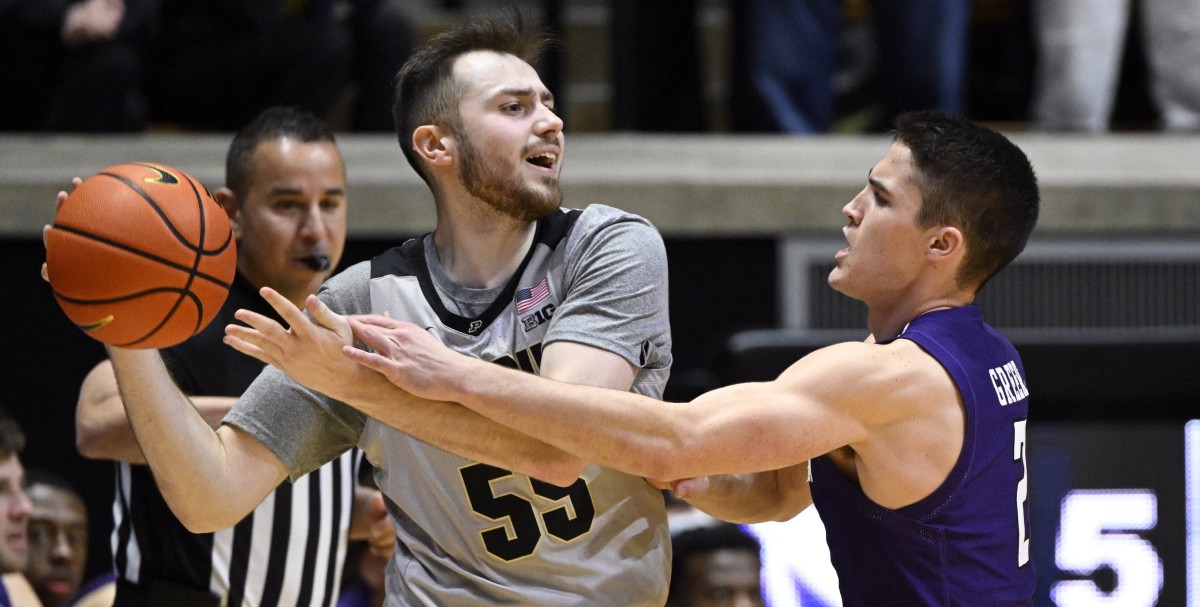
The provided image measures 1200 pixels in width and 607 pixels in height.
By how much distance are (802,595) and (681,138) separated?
84.5 inches

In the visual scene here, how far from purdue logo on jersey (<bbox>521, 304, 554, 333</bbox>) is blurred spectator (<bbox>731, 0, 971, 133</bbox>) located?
3766 mm

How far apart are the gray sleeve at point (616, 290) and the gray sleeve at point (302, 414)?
465 millimetres

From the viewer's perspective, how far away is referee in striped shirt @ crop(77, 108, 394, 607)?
149 inches

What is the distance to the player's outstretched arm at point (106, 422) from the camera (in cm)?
369

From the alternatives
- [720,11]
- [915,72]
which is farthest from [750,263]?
[720,11]

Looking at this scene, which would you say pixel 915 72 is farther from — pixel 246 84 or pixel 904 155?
pixel 904 155

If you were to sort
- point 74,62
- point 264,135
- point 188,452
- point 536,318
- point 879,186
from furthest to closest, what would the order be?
point 74,62
point 264,135
point 879,186
point 536,318
point 188,452

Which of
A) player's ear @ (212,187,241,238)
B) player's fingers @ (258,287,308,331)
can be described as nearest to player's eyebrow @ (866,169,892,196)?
player's fingers @ (258,287,308,331)

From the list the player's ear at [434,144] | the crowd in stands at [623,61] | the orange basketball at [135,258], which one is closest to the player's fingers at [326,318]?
the orange basketball at [135,258]

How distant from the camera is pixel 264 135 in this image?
406 cm

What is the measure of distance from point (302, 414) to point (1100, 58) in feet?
16.0

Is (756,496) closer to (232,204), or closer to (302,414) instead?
(302,414)

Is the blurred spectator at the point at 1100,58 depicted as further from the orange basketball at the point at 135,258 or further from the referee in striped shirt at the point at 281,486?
the orange basketball at the point at 135,258

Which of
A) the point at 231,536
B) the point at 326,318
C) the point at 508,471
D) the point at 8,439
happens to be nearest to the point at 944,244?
the point at 508,471
